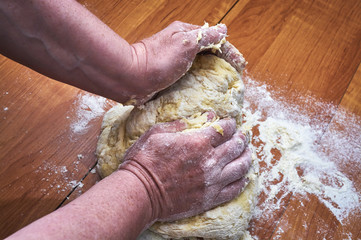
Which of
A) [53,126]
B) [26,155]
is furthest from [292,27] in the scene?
[26,155]

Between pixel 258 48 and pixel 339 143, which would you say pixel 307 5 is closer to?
pixel 258 48

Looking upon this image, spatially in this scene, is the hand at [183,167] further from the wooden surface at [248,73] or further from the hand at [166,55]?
the wooden surface at [248,73]

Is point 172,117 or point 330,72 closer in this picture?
point 172,117

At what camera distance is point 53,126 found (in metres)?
1.38

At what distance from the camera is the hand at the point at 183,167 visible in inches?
40.4

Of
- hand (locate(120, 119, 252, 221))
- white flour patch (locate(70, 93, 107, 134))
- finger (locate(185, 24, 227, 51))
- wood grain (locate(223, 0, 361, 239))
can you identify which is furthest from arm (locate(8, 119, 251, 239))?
wood grain (locate(223, 0, 361, 239))

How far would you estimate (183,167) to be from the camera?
1029mm

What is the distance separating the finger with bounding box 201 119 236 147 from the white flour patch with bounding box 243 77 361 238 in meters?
0.13

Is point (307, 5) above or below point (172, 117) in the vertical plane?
above

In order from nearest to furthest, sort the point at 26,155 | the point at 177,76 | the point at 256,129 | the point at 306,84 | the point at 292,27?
the point at 177,76, the point at 26,155, the point at 256,129, the point at 306,84, the point at 292,27

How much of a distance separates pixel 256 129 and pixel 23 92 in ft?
3.21

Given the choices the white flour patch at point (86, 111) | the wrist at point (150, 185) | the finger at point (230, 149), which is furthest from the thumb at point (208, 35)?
the white flour patch at point (86, 111)

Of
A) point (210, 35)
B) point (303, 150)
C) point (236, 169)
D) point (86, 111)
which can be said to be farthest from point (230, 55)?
point (86, 111)

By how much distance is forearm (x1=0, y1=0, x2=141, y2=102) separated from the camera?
2.82ft
